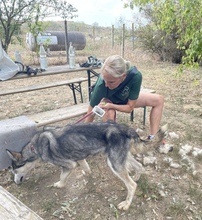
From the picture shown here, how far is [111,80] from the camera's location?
107 inches

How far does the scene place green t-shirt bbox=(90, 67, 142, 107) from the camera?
115 inches

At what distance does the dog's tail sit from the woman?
496 millimetres

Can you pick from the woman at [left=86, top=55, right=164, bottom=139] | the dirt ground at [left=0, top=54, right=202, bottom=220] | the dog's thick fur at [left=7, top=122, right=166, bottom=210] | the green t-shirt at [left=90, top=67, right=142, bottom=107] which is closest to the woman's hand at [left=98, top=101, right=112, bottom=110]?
the woman at [left=86, top=55, right=164, bottom=139]

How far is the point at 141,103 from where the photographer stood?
3396 millimetres

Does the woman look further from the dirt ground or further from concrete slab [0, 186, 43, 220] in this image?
concrete slab [0, 186, 43, 220]

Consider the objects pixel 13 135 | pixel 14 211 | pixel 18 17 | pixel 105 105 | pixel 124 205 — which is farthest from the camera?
pixel 18 17

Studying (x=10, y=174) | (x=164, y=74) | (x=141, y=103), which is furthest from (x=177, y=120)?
(x=164, y=74)

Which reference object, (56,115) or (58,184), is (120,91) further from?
(58,184)

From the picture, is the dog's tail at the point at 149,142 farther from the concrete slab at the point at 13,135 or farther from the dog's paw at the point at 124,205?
the concrete slab at the point at 13,135

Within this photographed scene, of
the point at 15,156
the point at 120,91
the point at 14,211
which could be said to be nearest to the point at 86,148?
the point at 15,156

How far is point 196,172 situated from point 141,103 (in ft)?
3.95

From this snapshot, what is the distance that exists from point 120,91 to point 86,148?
0.97m

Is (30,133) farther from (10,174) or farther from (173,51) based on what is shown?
(173,51)

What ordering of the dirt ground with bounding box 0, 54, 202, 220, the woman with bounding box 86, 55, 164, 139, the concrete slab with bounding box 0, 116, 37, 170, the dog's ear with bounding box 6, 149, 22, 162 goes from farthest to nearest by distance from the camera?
the concrete slab with bounding box 0, 116, 37, 170, the woman with bounding box 86, 55, 164, 139, the dog's ear with bounding box 6, 149, 22, 162, the dirt ground with bounding box 0, 54, 202, 220
